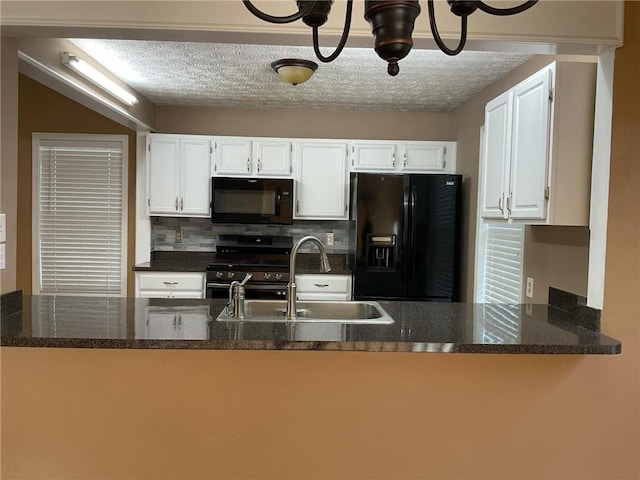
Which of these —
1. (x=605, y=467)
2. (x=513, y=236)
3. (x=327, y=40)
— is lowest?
(x=605, y=467)

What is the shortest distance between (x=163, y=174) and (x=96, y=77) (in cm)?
125

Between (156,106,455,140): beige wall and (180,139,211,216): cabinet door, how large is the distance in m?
0.34

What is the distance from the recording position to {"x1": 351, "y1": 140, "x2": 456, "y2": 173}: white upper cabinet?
12.9 ft

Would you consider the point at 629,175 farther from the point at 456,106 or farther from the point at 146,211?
the point at 146,211

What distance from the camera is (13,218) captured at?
5.82ft

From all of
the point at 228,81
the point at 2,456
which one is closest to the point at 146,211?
the point at 228,81

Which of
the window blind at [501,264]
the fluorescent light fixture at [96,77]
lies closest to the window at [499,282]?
the window blind at [501,264]

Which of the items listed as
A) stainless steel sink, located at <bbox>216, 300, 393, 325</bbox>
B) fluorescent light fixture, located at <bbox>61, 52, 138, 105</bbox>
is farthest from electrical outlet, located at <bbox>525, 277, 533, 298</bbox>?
fluorescent light fixture, located at <bbox>61, 52, 138, 105</bbox>

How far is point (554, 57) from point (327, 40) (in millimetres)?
1475

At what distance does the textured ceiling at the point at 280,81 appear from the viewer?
267 centimetres

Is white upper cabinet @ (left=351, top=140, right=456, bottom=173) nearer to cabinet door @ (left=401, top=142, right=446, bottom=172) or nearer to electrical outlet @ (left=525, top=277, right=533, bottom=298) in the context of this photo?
cabinet door @ (left=401, top=142, right=446, bottom=172)

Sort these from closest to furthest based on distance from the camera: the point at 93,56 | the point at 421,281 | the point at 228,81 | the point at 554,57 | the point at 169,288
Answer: the point at 554,57 < the point at 93,56 < the point at 228,81 < the point at 421,281 < the point at 169,288

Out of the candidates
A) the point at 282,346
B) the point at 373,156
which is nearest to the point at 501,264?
the point at 373,156

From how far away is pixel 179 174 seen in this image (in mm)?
3939
